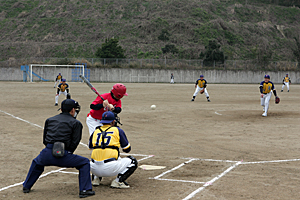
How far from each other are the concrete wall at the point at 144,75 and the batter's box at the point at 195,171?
5633 centimetres

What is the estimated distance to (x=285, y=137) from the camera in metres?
12.7

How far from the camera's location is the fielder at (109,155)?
21.6 feet

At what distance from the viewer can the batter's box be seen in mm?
7371

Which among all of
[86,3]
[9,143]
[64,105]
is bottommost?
[9,143]

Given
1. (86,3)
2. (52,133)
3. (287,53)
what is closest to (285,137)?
(52,133)

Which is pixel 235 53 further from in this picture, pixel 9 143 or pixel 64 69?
pixel 9 143

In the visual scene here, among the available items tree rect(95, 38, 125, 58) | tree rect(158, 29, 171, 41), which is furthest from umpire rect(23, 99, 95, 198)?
tree rect(158, 29, 171, 41)

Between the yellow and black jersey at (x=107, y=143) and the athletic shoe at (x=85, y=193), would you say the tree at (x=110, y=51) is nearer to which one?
the yellow and black jersey at (x=107, y=143)

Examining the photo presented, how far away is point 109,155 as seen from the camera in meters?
6.58

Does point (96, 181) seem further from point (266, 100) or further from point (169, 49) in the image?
point (169, 49)

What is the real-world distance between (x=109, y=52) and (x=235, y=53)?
31.1 m

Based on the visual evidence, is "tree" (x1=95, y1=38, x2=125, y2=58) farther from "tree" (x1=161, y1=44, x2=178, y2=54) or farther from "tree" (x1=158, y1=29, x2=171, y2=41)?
"tree" (x1=158, y1=29, x2=171, y2=41)

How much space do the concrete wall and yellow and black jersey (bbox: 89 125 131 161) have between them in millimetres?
58091

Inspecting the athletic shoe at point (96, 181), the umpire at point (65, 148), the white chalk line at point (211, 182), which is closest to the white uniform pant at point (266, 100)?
the white chalk line at point (211, 182)
